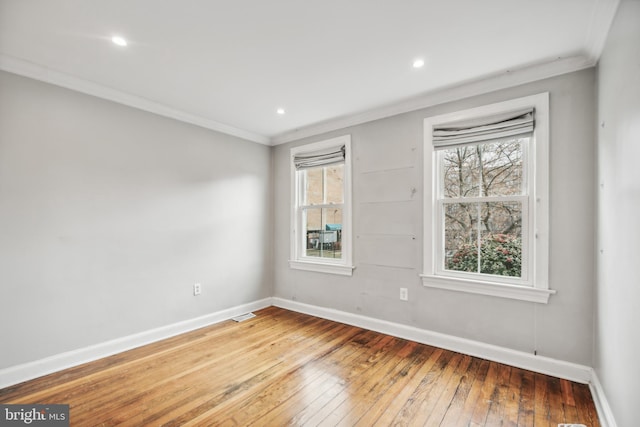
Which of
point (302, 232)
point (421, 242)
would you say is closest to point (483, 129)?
point (421, 242)

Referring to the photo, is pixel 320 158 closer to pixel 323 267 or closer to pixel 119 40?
pixel 323 267

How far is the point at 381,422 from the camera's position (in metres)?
1.79

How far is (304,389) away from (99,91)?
308 cm

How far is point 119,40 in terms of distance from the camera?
200 cm

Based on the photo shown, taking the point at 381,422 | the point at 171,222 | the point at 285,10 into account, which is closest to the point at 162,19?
the point at 285,10

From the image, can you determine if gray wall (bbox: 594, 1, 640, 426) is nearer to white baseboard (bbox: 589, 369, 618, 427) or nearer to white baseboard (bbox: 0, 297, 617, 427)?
white baseboard (bbox: 589, 369, 618, 427)

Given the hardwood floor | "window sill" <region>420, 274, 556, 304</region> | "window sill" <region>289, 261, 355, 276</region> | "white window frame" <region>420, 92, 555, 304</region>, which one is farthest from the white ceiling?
the hardwood floor

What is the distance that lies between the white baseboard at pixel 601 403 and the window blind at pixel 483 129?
1.88 metres

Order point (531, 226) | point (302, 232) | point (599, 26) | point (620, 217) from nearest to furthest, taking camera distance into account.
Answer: point (620, 217) → point (599, 26) → point (531, 226) → point (302, 232)

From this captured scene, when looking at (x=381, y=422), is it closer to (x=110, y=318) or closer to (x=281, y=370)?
(x=281, y=370)

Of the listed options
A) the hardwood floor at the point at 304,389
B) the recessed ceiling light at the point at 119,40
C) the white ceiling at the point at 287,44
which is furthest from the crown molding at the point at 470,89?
the hardwood floor at the point at 304,389

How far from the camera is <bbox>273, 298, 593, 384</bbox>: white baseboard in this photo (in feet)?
7.32

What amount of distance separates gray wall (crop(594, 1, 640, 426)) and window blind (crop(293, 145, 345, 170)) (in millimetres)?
2313

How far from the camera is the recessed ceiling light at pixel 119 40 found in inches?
77.8
